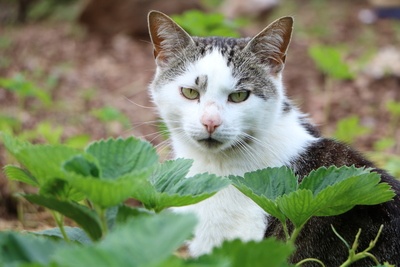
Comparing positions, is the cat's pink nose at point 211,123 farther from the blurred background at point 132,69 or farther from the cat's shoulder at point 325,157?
the blurred background at point 132,69

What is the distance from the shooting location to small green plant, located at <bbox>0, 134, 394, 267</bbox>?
761 mm

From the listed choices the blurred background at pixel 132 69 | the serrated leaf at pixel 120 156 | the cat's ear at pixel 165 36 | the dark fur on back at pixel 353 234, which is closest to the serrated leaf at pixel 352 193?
the serrated leaf at pixel 120 156

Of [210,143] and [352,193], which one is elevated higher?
[352,193]

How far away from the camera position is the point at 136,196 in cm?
113

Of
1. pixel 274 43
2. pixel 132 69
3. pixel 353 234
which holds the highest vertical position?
pixel 274 43

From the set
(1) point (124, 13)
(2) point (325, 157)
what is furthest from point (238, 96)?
(1) point (124, 13)

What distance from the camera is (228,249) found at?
873mm

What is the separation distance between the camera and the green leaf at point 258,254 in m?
0.84

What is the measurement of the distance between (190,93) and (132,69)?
161 inches

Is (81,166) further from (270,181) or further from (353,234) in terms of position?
(353,234)

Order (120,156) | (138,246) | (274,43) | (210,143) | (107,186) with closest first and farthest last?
(138,246)
(107,186)
(120,156)
(210,143)
(274,43)

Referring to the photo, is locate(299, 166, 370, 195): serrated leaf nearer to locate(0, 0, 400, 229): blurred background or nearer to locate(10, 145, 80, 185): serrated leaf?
locate(10, 145, 80, 185): serrated leaf

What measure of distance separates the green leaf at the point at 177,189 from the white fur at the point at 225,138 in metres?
0.92

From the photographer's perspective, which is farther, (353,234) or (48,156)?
(353,234)
